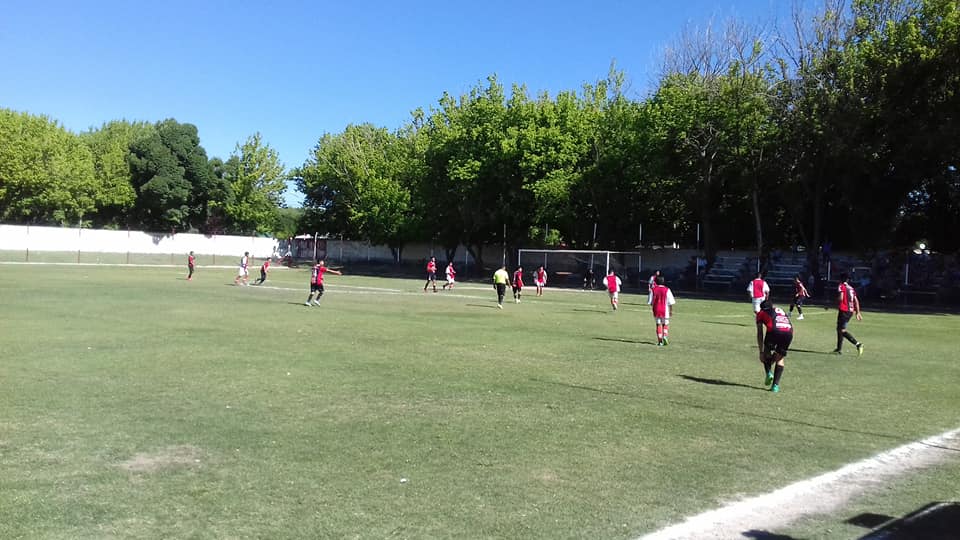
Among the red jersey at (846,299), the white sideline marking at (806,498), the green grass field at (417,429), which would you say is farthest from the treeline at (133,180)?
the white sideline marking at (806,498)

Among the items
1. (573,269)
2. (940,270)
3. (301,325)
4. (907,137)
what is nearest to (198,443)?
(301,325)

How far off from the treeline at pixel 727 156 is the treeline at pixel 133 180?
2241cm

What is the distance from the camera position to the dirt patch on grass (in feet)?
20.2

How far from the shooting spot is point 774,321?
35.7ft

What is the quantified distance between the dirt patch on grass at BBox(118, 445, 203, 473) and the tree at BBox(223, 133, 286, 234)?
3083 inches

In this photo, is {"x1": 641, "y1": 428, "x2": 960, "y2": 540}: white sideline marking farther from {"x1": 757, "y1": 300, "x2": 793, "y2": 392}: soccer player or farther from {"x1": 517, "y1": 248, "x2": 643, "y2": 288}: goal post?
{"x1": 517, "y1": 248, "x2": 643, "y2": 288}: goal post

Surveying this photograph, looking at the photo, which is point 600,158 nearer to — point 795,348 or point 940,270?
point 940,270

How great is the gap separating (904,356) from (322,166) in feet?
218

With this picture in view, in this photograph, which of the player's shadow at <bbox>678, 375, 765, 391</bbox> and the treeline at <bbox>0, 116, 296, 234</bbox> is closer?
the player's shadow at <bbox>678, 375, 765, 391</bbox>

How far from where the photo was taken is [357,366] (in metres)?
12.1

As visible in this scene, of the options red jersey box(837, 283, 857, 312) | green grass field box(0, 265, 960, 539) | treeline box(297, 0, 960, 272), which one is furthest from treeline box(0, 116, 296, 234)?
red jersey box(837, 283, 857, 312)

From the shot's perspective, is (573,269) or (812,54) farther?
(573,269)

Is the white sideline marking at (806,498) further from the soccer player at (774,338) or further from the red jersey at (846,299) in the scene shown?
the red jersey at (846,299)

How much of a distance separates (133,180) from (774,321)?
3060 inches
